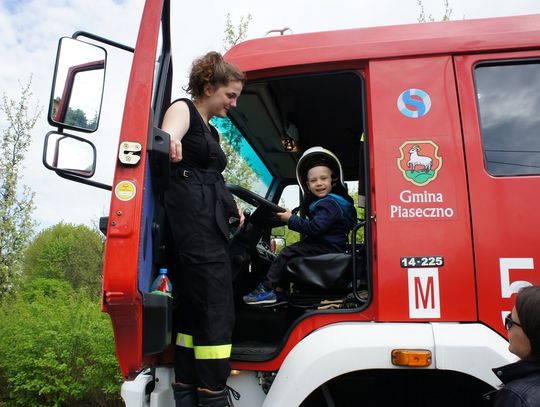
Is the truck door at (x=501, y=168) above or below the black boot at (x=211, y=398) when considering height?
above

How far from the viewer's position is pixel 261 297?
288cm

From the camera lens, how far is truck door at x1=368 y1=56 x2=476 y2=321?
189 centimetres

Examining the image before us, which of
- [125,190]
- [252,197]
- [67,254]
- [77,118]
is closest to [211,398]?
[125,190]

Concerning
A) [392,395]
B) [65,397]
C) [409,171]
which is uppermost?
[409,171]

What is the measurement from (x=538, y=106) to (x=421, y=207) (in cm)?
72

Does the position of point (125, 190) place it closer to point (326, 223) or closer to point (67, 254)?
point (326, 223)

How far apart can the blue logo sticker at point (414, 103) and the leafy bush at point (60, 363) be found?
12.2 ft

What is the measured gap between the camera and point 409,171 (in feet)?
6.55

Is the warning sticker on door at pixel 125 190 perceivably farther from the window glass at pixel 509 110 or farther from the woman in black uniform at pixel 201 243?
the window glass at pixel 509 110

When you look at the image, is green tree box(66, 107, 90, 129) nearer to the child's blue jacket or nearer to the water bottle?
the water bottle

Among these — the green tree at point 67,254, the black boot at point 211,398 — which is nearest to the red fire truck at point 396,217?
→ the black boot at point 211,398

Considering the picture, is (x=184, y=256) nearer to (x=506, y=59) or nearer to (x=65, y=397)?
(x=506, y=59)

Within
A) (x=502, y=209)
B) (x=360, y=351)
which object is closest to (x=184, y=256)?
(x=360, y=351)

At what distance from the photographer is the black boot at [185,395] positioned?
1989 mm
